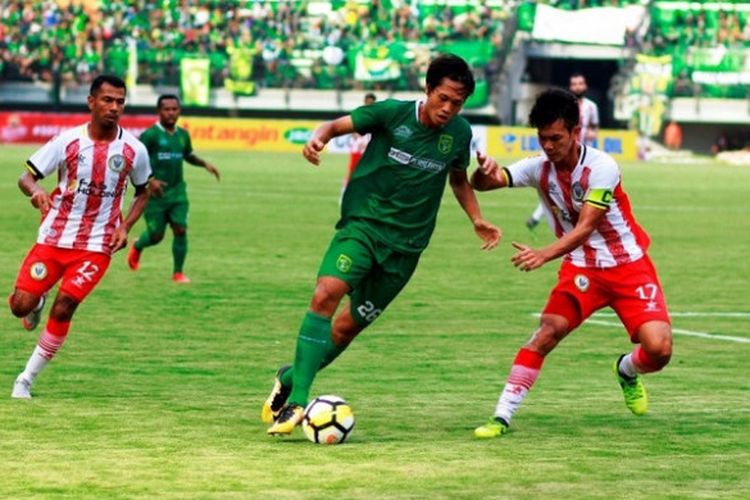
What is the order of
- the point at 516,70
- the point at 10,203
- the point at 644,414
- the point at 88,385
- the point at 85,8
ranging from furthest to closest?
the point at 85,8 < the point at 516,70 < the point at 10,203 < the point at 88,385 < the point at 644,414

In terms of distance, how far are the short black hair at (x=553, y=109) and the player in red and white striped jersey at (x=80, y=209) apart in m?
2.88

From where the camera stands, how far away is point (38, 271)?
10836 millimetres

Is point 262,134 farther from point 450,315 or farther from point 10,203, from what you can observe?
point 450,315

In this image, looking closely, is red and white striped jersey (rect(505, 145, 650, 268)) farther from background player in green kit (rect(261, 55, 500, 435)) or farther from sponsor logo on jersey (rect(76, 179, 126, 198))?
sponsor logo on jersey (rect(76, 179, 126, 198))

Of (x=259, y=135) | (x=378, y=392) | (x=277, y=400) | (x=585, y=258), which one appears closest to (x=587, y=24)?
(x=259, y=135)

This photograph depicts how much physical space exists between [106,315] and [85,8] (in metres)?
51.8

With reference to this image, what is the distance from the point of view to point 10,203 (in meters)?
30.8

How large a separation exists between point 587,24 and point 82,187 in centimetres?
5054

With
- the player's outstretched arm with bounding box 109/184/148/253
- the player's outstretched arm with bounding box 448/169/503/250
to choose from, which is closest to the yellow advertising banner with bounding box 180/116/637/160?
the player's outstretched arm with bounding box 109/184/148/253

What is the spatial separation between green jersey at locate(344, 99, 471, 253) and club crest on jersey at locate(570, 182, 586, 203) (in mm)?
670

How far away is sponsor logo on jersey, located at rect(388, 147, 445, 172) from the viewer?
9.40 meters

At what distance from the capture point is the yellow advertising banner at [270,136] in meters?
55.1

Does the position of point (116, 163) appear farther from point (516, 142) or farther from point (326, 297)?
point (516, 142)

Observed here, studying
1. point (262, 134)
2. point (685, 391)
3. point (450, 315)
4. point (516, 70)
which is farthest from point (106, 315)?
point (516, 70)
